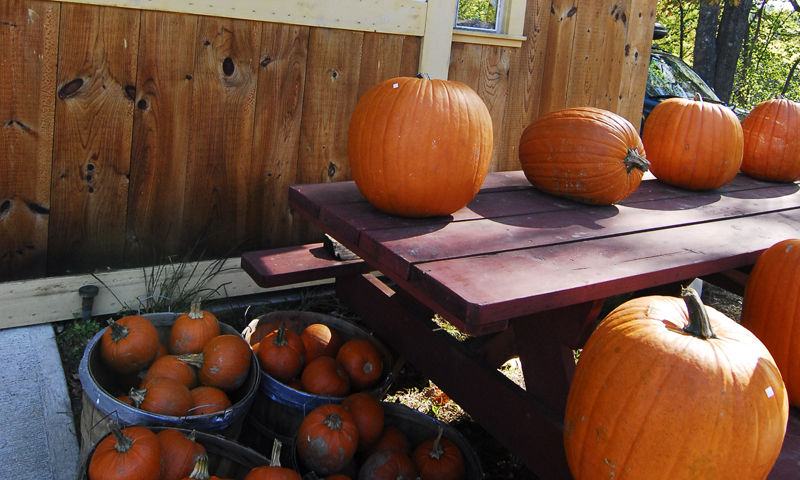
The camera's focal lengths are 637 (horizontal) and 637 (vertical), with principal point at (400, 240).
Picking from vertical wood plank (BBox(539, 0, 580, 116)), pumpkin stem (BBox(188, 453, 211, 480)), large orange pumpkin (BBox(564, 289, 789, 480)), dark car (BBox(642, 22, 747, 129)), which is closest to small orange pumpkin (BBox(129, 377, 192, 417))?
pumpkin stem (BBox(188, 453, 211, 480))

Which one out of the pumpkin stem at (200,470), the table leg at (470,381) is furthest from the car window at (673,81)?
the pumpkin stem at (200,470)

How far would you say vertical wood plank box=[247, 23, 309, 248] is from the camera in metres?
3.09

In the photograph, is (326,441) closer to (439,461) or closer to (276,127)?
(439,461)

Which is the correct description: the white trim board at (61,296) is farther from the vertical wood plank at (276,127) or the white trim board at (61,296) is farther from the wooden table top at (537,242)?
the wooden table top at (537,242)

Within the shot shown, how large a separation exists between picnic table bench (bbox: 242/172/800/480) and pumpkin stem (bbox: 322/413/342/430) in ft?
1.49

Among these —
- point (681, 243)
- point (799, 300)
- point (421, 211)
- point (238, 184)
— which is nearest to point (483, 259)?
point (421, 211)

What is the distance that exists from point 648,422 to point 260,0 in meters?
2.48

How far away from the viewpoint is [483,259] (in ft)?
5.66

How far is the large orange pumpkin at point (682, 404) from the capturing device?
1378 millimetres

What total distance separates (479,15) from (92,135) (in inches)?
87.3

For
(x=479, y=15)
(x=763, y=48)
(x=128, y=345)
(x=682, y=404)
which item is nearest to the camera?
(x=682, y=404)

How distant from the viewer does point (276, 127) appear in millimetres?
3188

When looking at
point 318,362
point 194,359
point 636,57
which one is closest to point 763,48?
point 636,57

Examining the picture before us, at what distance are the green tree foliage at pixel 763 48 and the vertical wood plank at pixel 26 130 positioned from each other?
57.4 ft
